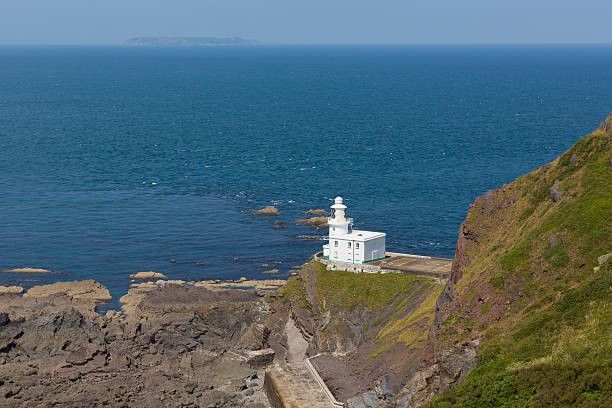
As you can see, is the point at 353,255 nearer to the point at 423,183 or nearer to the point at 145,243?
the point at 145,243

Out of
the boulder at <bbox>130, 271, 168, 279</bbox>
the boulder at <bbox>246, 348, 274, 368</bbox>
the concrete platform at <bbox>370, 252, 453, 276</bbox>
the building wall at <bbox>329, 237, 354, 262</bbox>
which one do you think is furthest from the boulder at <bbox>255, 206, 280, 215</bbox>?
the boulder at <bbox>246, 348, 274, 368</bbox>

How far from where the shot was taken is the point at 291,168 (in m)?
163

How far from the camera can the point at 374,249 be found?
267 feet

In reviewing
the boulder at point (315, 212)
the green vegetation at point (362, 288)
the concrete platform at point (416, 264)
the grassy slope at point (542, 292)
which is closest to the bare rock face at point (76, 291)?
the green vegetation at point (362, 288)

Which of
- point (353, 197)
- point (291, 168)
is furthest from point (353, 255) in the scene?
point (291, 168)

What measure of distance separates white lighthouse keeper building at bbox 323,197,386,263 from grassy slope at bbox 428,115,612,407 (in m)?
17.2

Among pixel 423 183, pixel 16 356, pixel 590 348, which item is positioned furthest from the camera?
pixel 423 183

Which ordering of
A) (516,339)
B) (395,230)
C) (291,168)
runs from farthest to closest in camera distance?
1. (291,168)
2. (395,230)
3. (516,339)

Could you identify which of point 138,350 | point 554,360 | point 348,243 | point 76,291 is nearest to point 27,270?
point 76,291

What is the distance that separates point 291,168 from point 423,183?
97.2ft

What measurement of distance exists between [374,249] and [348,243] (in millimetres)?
2720

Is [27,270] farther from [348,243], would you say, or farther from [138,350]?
[348,243]

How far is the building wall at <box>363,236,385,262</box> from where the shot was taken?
80.5m

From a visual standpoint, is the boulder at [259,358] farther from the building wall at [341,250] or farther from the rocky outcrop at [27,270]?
the rocky outcrop at [27,270]
